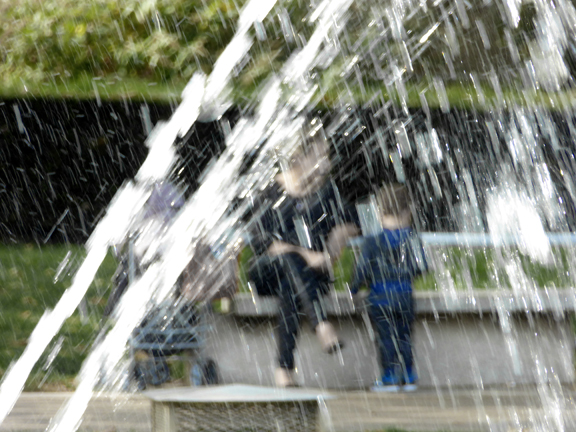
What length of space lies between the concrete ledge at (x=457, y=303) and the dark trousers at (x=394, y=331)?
173mm

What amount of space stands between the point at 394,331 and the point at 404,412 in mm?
572

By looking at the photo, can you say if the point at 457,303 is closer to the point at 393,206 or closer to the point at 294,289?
the point at 393,206

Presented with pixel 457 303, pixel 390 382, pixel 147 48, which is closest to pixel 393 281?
pixel 457 303

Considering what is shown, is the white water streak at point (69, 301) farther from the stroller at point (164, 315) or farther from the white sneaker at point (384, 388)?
the white sneaker at point (384, 388)

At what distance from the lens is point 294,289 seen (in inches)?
198

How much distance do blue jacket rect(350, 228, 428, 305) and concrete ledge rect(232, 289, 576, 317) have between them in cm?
14

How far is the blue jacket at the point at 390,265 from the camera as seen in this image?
512cm

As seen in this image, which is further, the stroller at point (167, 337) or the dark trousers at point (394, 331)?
the stroller at point (167, 337)

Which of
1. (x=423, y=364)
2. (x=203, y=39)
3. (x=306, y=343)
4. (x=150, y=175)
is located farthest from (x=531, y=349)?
(x=203, y=39)

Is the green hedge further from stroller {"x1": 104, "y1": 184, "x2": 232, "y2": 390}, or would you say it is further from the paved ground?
the paved ground

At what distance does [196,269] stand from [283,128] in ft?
9.86

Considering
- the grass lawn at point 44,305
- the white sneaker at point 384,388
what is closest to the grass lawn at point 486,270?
the grass lawn at point 44,305

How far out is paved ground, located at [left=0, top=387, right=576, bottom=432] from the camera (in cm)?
437

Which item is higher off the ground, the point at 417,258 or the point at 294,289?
the point at 417,258
